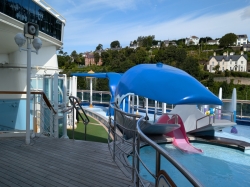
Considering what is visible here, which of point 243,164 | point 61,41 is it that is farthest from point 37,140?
point 61,41

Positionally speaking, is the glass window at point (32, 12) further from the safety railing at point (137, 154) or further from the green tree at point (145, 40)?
the green tree at point (145, 40)

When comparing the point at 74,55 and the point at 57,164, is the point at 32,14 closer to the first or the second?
the point at 57,164

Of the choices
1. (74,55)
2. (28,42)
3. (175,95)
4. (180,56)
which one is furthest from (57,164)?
(74,55)

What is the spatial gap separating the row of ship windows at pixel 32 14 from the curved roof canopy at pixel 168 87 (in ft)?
16.7

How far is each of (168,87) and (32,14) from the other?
7.43 meters

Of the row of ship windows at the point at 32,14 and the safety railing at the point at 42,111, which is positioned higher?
the row of ship windows at the point at 32,14

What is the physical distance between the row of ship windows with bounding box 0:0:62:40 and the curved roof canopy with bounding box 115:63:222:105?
510 centimetres

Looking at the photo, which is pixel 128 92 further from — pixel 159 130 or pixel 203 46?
pixel 203 46

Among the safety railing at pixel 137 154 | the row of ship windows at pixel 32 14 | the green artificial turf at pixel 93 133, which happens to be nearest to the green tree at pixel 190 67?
the row of ship windows at pixel 32 14

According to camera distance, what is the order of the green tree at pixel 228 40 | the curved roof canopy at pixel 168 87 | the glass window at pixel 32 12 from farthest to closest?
the green tree at pixel 228 40, the glass window at pixel 32 12, the curved roof canopy at pixel 168 87

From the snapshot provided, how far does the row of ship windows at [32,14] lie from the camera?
852 cm

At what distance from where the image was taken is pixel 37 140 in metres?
5.15

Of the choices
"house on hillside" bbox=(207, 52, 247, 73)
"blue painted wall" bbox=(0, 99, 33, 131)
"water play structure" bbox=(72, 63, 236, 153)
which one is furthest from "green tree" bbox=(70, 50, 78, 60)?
"blue painted wall" bbox=(0, 99, 33, 131)

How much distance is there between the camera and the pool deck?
3.12 m
